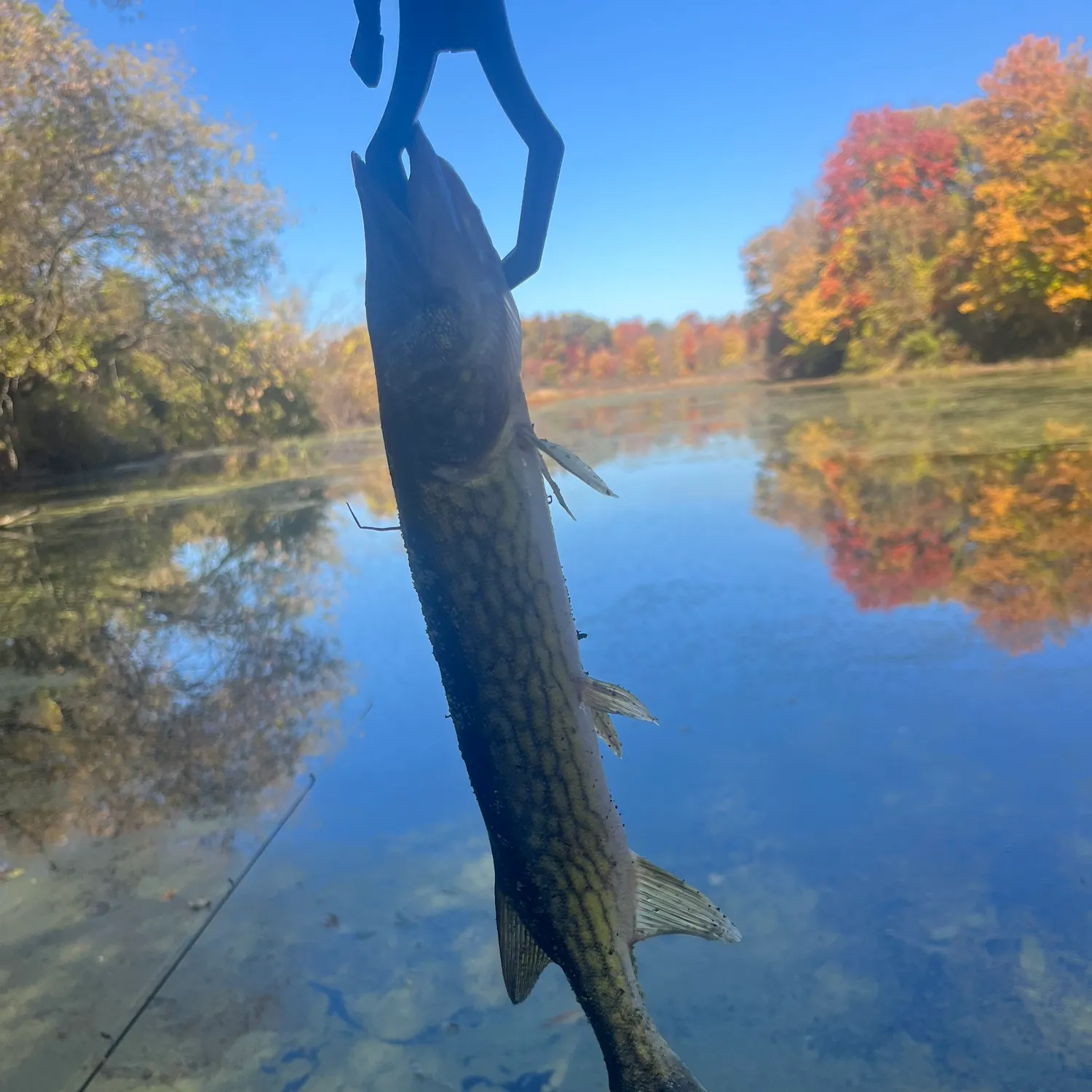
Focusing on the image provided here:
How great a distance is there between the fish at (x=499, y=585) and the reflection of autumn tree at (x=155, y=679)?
2.45 meters

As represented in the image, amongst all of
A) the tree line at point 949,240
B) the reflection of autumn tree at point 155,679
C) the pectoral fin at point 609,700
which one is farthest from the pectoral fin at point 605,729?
the tree line at point 949,240

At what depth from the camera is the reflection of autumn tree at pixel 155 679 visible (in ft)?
12.1

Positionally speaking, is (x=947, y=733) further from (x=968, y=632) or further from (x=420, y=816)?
(x=420, y=816)

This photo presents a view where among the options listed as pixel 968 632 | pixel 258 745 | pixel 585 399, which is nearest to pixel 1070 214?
pixel 585 399

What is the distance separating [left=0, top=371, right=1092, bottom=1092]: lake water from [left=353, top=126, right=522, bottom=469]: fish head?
1.60 meters

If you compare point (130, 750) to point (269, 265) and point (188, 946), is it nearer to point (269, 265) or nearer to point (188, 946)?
point (188, 946)

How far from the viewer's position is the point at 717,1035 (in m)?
2.07

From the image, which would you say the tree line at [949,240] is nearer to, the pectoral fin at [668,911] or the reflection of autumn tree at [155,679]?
the reflection of autumn tree at [155,679]

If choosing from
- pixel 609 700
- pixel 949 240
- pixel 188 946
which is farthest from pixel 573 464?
pixel 949 240

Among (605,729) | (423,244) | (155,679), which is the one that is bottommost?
(155,679)

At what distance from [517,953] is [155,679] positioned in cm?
425

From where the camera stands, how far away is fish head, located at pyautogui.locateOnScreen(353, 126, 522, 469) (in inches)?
52.2

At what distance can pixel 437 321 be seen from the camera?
4.46 ft

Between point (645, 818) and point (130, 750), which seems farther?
point (130, 750)
